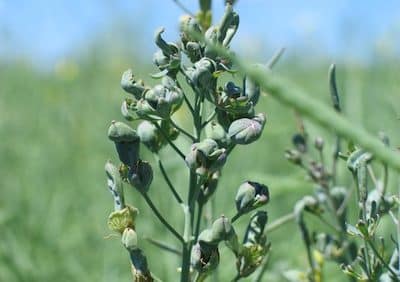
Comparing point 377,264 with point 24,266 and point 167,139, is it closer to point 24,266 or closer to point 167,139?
point 167,139

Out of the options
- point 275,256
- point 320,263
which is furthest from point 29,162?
point 320,263

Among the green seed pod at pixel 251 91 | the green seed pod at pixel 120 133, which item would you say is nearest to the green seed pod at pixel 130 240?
the green seed pod at pixel 120 133

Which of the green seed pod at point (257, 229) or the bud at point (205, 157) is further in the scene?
the green seed pod at point (257, 229)

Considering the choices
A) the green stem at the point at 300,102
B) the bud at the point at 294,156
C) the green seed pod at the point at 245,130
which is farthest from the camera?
the bud at the point at 294,156

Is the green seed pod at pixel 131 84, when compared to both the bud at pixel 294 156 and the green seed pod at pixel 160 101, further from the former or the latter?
the bud at pixel 294 156

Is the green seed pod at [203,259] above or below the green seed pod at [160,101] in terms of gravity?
below

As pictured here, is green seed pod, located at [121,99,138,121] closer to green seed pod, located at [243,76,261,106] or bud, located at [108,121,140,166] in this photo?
bud, located at [108,121,140,166]

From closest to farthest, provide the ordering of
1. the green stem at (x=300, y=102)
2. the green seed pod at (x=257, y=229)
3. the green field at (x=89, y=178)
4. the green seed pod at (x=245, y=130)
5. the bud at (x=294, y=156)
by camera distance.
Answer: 1. the green stem at (x=300, y=102)
2. the green seed pod at (x=245, y=130)
3. the green seed pod at (x=257, y=229)
4. the bud at (x=294, y=156)
5. the green field at (x=89, y=178)

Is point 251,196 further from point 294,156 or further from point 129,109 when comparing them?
point 294,156
